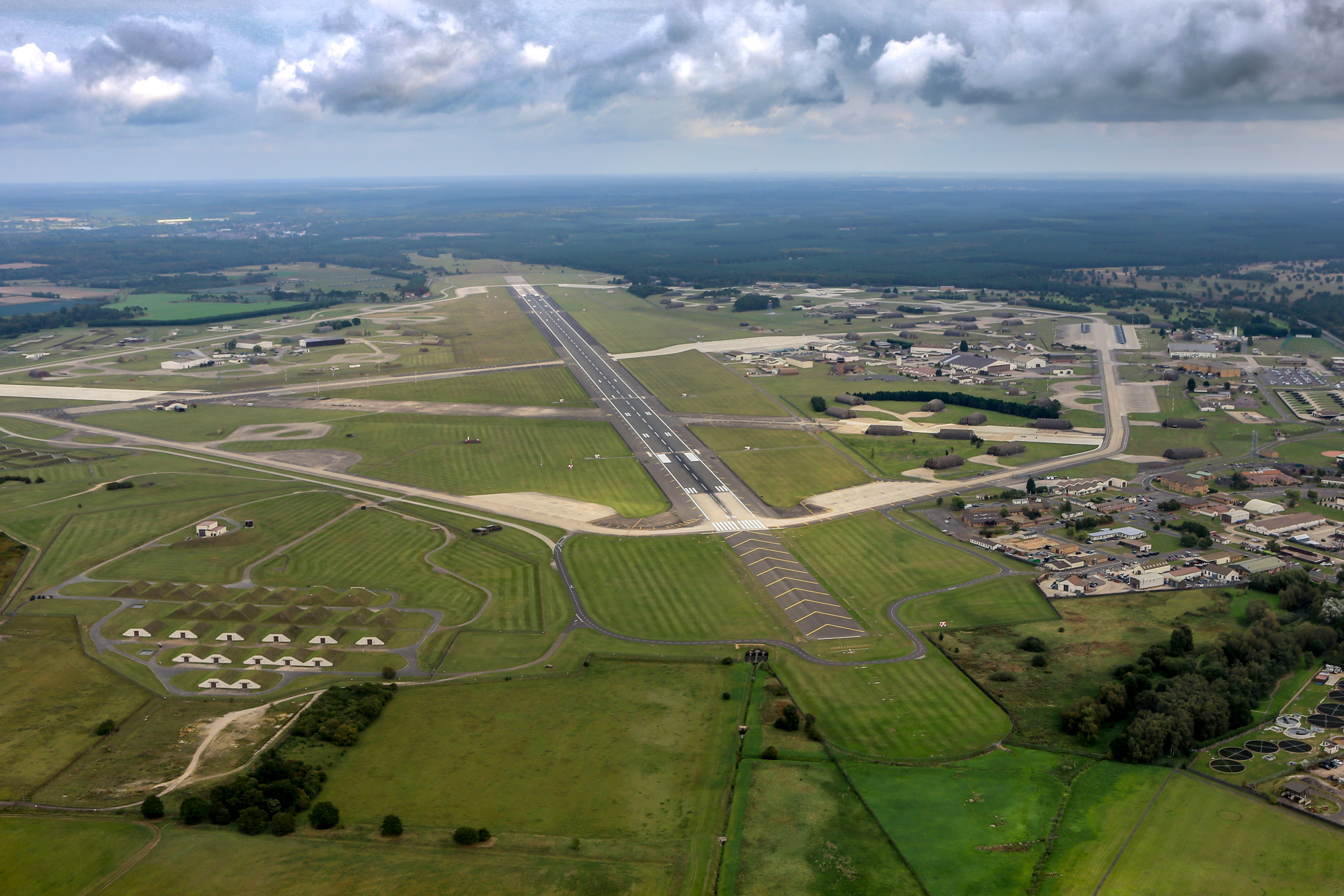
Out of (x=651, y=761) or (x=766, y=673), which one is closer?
(x=651, y=761)

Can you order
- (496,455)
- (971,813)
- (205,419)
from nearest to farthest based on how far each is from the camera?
(971,813) → (496,455) → (205,419)

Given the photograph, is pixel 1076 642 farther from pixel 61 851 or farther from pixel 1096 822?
pixel 61 851

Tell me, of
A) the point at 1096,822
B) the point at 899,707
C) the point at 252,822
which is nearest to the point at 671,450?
the point at 899,707

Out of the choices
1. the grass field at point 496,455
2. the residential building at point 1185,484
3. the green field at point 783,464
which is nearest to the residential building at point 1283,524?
the residential building at point 1185,484

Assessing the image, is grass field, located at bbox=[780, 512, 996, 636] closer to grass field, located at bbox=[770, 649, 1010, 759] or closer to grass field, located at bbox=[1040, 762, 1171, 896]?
grass field, located at bbox=[770, 649, 1010, 759]

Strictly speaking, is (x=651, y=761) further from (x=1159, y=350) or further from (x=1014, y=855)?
(x=1159, y=350)

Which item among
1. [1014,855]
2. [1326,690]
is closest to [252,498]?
[1014,855]

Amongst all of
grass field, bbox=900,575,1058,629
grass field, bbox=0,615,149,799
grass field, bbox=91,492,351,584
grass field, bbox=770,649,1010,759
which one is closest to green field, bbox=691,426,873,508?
grass field, bbox=900,575,1058,629

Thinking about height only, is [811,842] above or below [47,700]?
below

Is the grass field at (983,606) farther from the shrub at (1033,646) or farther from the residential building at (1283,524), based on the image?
the residential building at (1283,524)
